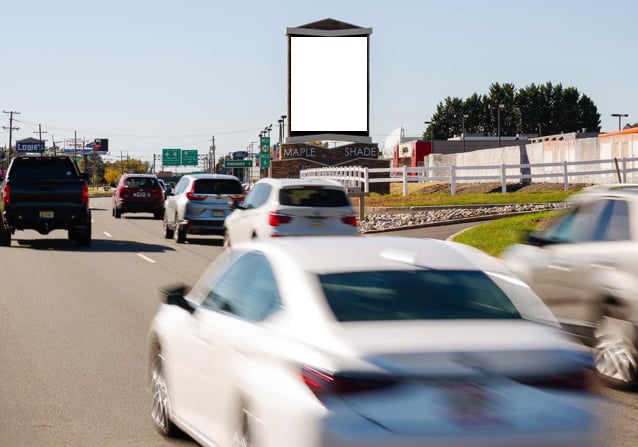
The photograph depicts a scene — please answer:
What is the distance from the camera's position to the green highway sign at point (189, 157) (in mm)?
166750

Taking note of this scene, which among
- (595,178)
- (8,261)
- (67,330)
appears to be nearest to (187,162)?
(595,178)

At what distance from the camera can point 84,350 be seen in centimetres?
1142

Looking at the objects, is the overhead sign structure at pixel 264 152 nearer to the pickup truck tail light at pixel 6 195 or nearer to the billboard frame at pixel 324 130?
the billboard frame at pixel 324 130

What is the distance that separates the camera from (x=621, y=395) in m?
9.13

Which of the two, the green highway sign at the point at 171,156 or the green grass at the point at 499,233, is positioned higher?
the green highway sign at the point at 171,156

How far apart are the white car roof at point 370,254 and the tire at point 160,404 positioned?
4.42ft

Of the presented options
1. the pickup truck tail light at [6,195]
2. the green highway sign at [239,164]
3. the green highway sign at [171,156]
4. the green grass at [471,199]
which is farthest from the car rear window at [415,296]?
the green highway sign at [171,156]

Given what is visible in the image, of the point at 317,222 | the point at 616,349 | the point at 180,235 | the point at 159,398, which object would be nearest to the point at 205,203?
the point at 180,235

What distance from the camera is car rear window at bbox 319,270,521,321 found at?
5.57 meters

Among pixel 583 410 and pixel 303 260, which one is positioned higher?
pixel 303 260

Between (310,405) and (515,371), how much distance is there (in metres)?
0.94

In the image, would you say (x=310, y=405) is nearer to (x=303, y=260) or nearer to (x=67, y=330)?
(x=303, y=260)

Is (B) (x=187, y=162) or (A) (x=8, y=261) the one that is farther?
(B) (x=187, y=162)

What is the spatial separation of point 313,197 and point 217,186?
7.81 meters
